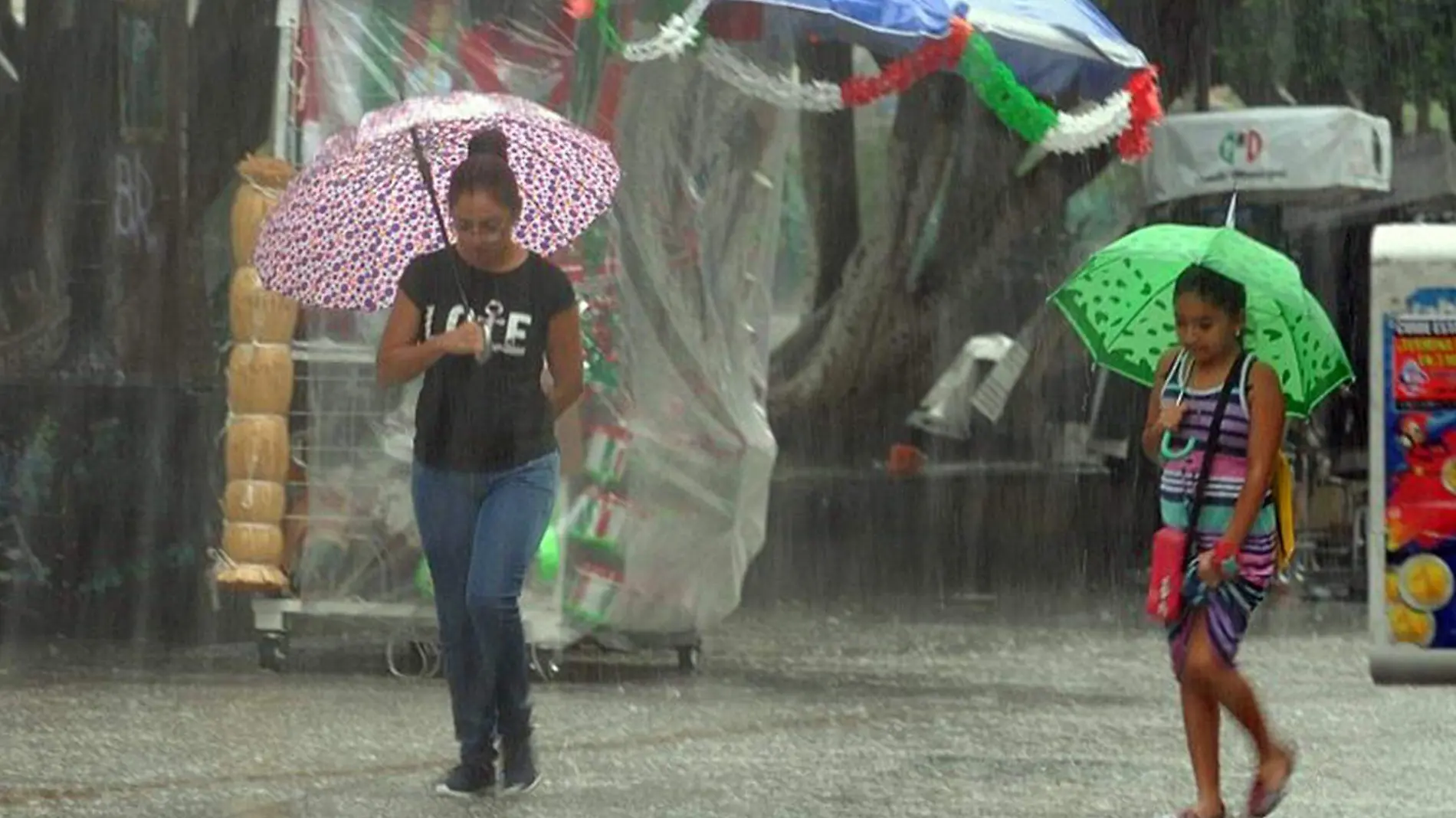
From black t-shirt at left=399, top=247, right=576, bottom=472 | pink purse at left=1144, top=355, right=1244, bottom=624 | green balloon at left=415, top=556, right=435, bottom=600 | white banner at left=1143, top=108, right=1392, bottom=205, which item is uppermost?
white banner at left=1143, top=108, right=1392, bottom=205

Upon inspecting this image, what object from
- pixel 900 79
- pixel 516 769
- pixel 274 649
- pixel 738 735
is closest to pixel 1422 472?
pixel 516 769

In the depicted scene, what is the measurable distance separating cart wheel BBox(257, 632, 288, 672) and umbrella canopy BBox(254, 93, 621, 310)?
2.36 metres

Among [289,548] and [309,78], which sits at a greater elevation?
[309,78]

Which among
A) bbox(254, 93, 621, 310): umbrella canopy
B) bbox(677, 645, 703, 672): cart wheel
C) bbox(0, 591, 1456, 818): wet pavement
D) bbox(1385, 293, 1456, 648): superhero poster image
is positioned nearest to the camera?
bbox(1385, 293, 1456, 648): superhero poster image

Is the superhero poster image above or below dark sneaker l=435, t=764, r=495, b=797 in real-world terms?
above

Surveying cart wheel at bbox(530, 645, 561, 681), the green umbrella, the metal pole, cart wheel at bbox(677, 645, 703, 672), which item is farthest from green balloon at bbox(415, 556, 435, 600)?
the green umbrella

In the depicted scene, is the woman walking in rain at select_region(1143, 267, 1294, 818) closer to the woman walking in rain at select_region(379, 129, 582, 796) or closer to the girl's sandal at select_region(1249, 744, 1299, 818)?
the girl's sandal at select_region(1249, 744, 1299, 818)

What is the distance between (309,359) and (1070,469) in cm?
967

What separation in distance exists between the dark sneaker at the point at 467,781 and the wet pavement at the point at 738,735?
105 millimetres

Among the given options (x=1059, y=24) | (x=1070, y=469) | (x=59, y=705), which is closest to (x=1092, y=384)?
(x=1070, y=469)

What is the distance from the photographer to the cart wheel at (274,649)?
449 inches

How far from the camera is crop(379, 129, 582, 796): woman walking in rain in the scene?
26.1 ft

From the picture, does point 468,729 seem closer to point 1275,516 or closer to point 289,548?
point 1275,516

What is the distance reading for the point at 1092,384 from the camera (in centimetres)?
2138
